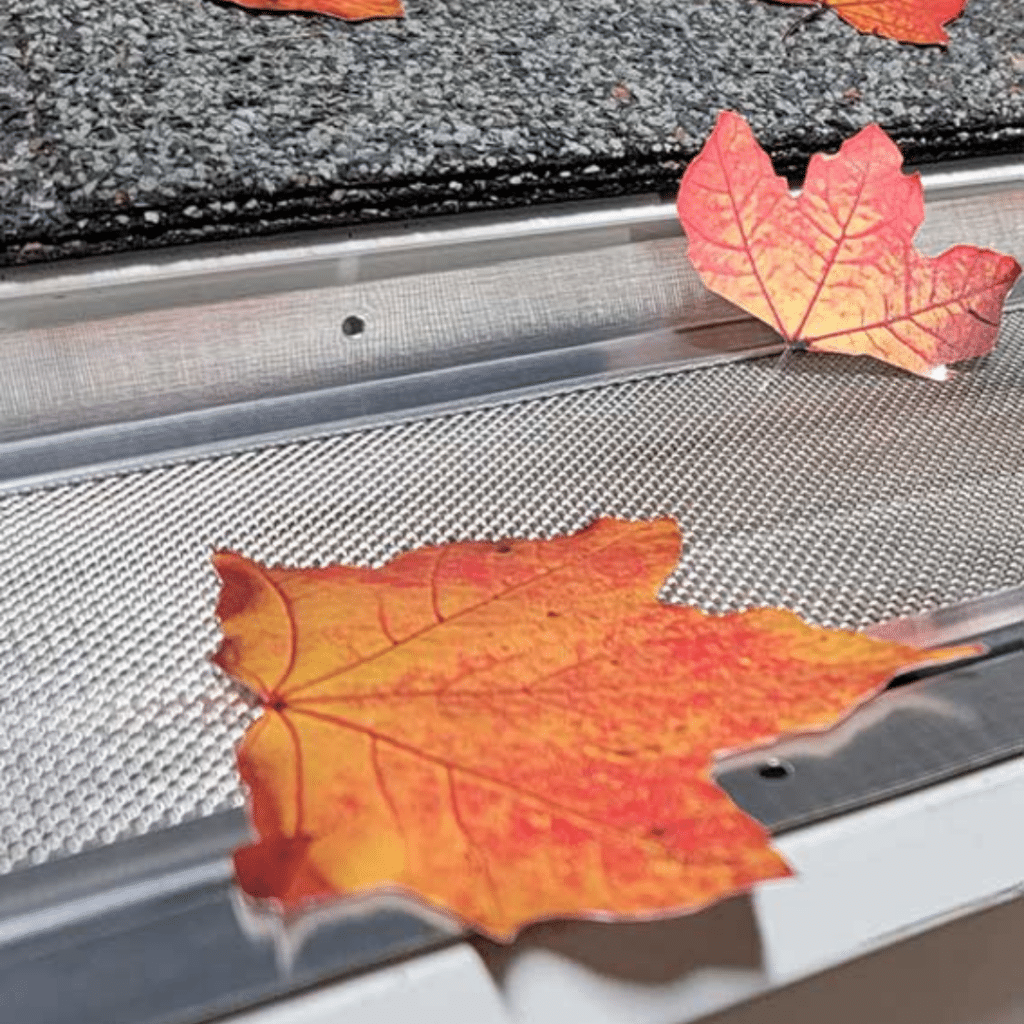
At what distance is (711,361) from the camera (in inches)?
30.6

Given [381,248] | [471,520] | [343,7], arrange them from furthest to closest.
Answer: [343,7] → [381,248] → [471,520]

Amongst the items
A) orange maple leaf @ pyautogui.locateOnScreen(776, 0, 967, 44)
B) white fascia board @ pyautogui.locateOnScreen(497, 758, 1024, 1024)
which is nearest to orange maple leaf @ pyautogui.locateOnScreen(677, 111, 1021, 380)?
orange maple leaf @ pyautogui.locateOnScreen(776, 0, 967, 44)

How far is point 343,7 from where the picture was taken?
2.88 ft

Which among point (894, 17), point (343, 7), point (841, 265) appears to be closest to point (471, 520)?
point (841, 265)

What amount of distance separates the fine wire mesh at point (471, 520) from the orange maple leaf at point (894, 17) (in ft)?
0.91

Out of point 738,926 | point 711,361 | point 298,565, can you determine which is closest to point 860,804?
point 738,926

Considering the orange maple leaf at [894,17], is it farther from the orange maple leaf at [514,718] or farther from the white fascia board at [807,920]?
the white fascia board at [807,920]

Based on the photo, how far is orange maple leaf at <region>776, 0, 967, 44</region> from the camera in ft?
3.13

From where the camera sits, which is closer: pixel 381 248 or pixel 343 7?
pixel 381 248

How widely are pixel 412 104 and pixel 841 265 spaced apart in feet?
0.82

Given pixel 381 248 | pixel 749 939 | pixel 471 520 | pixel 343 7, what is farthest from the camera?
pixel 343 7

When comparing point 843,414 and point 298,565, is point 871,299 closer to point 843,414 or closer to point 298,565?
point 843,414

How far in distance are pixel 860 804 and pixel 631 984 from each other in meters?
0.11

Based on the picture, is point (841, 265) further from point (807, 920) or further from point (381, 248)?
point (807, 920)
